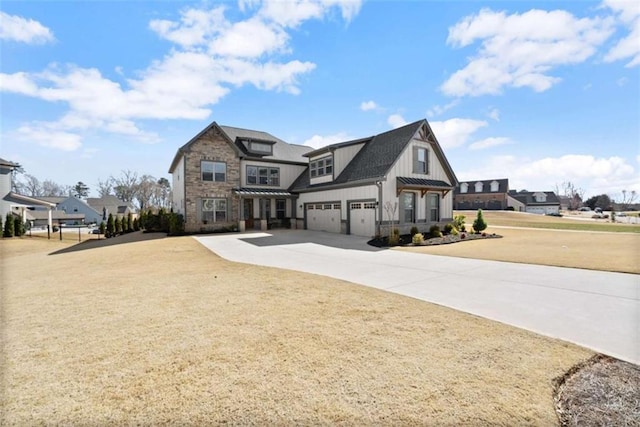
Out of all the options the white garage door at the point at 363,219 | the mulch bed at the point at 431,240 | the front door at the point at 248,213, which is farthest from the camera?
the front door at the point at 248,213

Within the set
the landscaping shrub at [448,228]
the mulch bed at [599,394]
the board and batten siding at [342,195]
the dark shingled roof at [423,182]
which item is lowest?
the mulch bed at [599,394]

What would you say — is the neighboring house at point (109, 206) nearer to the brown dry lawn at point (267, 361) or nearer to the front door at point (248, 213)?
the front door at point (248, 213)

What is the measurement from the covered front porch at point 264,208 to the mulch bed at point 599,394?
70.2 feet

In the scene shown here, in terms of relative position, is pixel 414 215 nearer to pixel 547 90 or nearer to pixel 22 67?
pixel 547 90

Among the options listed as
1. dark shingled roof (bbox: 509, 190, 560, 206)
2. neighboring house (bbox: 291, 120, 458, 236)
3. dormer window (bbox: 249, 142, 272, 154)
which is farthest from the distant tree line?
dark shingled roof (bbox: 509, 190, 560, 206)

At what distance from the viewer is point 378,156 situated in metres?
19.5

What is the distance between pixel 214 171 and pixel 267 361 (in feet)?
69.6

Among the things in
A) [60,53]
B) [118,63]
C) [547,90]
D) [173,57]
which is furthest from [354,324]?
[547,90]

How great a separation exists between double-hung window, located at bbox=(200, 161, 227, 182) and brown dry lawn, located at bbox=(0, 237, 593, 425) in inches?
659

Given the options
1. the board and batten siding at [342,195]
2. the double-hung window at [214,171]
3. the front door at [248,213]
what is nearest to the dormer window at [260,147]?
the double-hung window at [214,171]

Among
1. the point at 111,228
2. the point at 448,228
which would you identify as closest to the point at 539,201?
the point at 448,228

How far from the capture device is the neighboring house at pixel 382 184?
1775 cm

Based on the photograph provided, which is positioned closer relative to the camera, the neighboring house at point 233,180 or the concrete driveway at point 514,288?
the concrete driveway at point 514,288

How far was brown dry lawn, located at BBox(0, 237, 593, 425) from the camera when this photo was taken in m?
2.55
